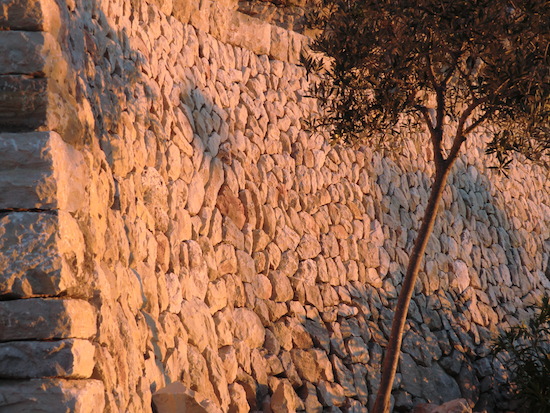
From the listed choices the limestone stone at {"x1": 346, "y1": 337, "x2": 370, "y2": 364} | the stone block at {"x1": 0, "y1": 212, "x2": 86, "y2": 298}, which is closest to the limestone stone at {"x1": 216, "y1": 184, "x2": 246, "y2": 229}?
the limestone stone at {"x1": 346, "y1": 337, "x2": 370, "y2": 364}

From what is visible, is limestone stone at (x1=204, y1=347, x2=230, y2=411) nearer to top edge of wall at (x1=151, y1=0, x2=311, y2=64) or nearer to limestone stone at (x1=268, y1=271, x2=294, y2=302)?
limestone stone at (x1=268, y1=271, x2=294, y2=302)

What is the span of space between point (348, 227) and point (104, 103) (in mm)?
4847

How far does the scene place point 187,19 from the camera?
28.7 feet

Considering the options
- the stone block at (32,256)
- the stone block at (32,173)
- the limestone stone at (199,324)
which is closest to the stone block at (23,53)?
the stone block at (32,173)

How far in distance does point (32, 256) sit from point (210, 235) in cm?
349

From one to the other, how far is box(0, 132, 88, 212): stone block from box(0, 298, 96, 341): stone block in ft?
1.87

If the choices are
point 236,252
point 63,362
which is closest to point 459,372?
point 236,252

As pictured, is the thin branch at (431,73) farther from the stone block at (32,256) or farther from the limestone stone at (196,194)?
the stone block at (32,256)

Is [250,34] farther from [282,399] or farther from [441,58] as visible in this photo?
[282,399]

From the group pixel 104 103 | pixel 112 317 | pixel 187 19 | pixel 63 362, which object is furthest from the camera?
pixel 187 19

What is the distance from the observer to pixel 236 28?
31.7ft

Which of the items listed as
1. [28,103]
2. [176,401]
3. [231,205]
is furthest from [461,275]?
[28,103]

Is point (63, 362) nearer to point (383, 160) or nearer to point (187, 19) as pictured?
point (187, 19)

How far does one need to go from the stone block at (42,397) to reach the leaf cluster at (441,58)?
463 centimetres
